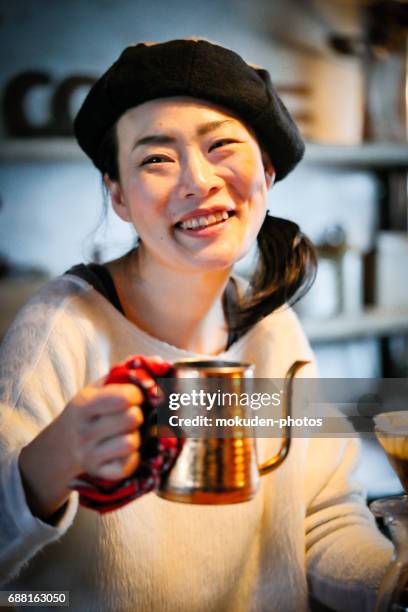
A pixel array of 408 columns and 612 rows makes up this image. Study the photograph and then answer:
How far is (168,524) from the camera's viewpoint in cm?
73

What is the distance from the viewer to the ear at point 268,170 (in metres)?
0.74

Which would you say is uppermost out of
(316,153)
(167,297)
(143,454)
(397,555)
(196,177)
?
(316,153)

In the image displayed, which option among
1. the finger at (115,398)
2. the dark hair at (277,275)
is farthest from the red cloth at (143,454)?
the dark hair at (277,275)

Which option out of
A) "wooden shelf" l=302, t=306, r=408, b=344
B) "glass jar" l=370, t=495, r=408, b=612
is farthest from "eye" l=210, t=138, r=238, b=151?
"wooden shelf" l=302, t=306, r=408, b=344

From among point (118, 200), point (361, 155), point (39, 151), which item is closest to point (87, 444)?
point (118, 200)

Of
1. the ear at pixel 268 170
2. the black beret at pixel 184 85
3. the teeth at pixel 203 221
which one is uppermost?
the black beret at pixel 184 85

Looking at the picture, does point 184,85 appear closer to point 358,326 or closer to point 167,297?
point 167,297

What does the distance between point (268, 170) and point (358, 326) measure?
22.7 inches

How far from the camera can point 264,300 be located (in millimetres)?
827

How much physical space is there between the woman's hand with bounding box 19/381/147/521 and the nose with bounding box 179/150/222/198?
0.75ft

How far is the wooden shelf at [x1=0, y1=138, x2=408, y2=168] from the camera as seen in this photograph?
864 millimetres

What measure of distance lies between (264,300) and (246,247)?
0.13 m

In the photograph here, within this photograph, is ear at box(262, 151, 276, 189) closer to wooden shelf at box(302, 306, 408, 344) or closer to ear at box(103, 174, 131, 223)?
ear at box(103, 174, 131, 223)

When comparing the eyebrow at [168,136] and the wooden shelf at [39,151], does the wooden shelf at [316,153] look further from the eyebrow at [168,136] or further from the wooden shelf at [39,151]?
the eyebrow at [168,136]
